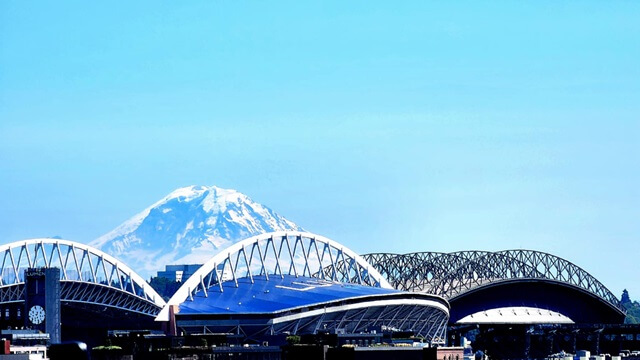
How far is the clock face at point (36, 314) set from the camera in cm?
17988

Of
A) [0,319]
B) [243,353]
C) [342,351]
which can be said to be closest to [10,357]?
[243,353]

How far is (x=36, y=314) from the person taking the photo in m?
180

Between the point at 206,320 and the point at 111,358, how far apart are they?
64687 millimetres

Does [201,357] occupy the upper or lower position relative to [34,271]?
lower

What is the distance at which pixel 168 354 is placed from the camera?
440ft

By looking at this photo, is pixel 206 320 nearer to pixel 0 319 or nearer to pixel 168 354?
pixel 0 319

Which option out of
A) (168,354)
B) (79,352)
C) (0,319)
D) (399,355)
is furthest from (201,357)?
(79,352)

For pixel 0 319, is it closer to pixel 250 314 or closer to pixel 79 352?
pixel 250 314

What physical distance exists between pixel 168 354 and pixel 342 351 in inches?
2243

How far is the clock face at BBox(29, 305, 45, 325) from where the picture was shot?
590 feet

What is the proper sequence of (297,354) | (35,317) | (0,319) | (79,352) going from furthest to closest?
(0,319) < (35,317) < (297,354) < (79,352)

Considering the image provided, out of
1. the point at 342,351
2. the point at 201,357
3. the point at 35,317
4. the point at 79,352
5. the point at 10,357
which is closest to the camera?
the point at 79,352

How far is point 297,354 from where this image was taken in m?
87.3

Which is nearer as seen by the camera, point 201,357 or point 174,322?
point 201,357
